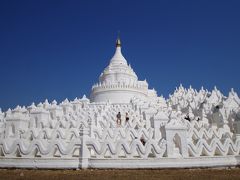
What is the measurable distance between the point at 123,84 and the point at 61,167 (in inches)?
1096

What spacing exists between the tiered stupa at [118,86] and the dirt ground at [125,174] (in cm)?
2555

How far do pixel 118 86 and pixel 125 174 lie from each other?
28551 mm

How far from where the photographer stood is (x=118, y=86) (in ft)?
124

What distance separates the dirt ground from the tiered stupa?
2555cm

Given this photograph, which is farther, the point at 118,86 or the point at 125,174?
the point at 118,86

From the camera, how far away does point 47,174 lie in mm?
9602

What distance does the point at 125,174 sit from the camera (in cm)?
940

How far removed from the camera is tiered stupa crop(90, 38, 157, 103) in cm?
3762

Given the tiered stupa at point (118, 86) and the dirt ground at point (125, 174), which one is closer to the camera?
the dirt ground at point (125, 174)

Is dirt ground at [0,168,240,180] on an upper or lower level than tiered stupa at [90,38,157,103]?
lower

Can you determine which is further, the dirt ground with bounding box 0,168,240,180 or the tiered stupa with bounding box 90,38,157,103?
the tiered stupa with bounding box 90,38,157,103

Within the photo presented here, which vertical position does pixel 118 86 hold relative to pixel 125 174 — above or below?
above

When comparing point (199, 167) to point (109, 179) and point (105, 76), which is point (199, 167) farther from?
point (105, 76)

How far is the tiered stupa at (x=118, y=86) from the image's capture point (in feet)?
123
